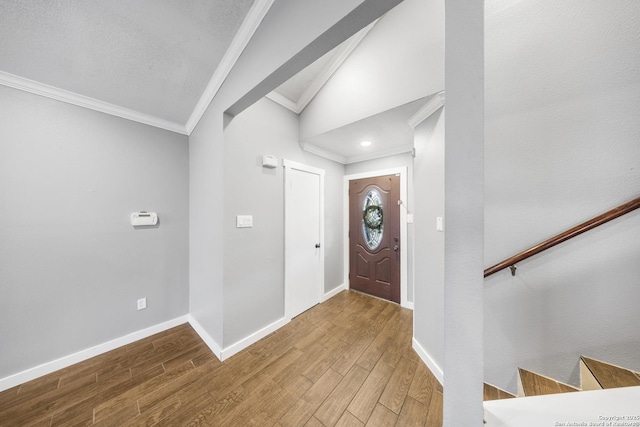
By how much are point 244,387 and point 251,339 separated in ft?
1.66

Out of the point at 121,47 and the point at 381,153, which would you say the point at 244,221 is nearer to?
the point at 121,47

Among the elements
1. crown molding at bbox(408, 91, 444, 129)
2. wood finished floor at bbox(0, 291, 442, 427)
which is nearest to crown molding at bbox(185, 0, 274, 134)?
crown molding at bbox(408, 91, 444, 129)

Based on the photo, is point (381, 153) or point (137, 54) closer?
point (137, 54)

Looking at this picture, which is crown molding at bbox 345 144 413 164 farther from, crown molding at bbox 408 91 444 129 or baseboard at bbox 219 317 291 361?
baseboard at bbox 219 317 291 361

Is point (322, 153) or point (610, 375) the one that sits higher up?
point (322, 153)

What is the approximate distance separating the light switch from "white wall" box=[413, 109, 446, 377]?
66.0 inches

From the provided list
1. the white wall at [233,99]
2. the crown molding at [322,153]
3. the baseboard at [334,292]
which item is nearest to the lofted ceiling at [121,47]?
the white wall at [233,99]

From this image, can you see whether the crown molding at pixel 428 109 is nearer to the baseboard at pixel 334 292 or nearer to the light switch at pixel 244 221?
the light switch at pixel 244 221

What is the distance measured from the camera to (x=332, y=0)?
89cm

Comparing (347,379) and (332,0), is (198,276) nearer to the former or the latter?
(347,379)

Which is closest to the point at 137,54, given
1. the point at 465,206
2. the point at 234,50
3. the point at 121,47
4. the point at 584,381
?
the point at 121,47

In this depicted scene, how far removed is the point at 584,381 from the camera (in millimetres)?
1048

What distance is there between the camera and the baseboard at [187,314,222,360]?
1.83 m

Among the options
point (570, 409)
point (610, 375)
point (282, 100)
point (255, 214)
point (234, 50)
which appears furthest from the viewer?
point (282, 100)
